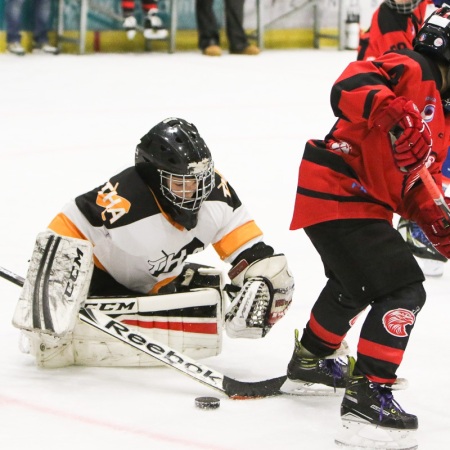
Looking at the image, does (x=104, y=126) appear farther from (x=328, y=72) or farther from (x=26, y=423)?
(x=26, y=423)

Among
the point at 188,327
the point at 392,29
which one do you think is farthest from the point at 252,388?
the point at 392,29

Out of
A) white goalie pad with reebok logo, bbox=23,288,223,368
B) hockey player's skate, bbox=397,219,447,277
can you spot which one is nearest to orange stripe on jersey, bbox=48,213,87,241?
white goalie pad with reebok logo, bbox=23,288,223,368

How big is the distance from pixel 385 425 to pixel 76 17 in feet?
22.3

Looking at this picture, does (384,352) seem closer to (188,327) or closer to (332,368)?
(332,368)

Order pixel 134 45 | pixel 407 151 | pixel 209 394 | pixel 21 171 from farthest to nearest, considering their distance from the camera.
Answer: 1. pixel 134 45
2. pixel 21 171
3. pixel 209 394
4. pixel 407 151

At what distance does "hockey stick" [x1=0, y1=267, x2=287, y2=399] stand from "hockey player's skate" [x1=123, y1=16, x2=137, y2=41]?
611cm

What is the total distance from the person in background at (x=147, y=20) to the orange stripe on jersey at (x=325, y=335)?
625cm

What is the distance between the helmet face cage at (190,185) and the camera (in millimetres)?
2844

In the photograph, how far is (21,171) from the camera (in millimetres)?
5176

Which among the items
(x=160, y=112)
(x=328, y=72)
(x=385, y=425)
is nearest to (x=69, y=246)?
(x=385, y=425)

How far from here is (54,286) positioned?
276 cm

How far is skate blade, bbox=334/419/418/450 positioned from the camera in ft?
8.02

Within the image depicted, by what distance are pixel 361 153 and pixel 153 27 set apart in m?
6.37

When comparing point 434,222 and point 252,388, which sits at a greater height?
point 434,222
